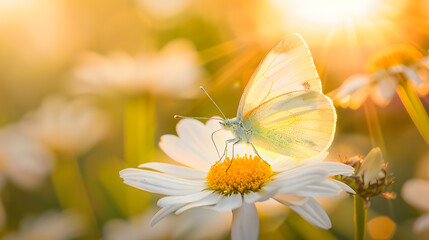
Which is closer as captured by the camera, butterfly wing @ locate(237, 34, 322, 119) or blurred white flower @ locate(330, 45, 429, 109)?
butterfly wing @ locate(237, 34, 322, 119)

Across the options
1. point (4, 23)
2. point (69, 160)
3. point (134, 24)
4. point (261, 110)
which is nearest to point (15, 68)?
point (4, 23)

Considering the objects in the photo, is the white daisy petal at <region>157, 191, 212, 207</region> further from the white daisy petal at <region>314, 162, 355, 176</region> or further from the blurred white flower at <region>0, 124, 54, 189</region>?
the blurred white flower at <region>0, 124, 54, 189</region>

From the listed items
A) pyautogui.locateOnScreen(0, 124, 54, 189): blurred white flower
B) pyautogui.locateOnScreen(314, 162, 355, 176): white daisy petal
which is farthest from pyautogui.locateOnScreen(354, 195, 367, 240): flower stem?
pyautogui.locateOnScreen(0, 124, 54, 189): blurred white flower

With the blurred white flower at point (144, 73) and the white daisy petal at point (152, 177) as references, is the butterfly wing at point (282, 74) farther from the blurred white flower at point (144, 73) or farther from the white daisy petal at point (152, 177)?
the blurred white flower at point (144, 73)

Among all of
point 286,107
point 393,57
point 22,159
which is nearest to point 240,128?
point 286,107

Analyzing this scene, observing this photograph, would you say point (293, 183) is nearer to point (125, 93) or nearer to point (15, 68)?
point (125, 93)

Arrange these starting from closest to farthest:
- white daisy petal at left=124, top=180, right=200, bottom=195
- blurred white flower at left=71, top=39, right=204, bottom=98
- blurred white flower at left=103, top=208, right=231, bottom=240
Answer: white daisy petal at left=124, top=180, right=200, bottom=195 < blurred white flower at left=103, top=208, right=231, bottom=240 < blurred white flower at left=71, top=39, right=204, bottom=98

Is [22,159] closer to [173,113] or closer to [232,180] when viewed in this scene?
[173,113]
